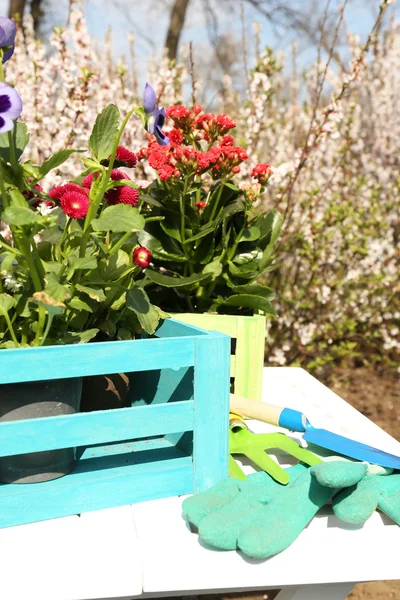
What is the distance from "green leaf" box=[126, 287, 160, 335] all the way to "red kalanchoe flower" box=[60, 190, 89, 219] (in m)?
0.14

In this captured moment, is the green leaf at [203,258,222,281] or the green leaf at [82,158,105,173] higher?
the green leaf at [82,158,105,173]

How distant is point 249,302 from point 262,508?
499mm

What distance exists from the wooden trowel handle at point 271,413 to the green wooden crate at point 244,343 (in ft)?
0.30

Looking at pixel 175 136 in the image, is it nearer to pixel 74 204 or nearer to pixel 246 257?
pixel 246 257

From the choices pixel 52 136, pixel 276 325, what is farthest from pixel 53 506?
pixel 276 325

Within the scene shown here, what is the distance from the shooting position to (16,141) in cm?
85

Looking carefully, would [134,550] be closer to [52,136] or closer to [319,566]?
[319,566]

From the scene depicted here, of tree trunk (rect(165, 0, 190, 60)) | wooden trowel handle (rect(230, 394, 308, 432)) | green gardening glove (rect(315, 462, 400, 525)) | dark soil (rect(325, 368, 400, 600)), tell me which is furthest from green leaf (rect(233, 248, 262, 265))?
tree trunk (rect(165, 0, 190, 60))

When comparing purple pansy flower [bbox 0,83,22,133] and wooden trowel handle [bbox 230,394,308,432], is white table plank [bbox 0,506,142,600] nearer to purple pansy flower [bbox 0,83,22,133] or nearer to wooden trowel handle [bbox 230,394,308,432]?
wooden trowel handle [bbox 230,394,308,432]

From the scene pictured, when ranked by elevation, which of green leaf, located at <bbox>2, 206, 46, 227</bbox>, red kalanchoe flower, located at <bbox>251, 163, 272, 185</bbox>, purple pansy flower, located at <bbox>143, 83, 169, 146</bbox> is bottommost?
red kalanchoe flower, located at <bbox>251, 163, 272, 185</bbox>

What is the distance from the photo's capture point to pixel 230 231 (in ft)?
4.03

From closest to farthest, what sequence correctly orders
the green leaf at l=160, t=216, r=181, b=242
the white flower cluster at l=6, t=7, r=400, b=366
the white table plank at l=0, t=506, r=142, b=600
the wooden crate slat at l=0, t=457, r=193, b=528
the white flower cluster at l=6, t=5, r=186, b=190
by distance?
the white table plank at l=0, t=506, r=142, b=600 → the wooden crate slat at l=0, t=457, r=193, b=528 → the green leaf at l=160, t=216, r=181, b=242 → the white flower cluster at l=6, t=5, r=186, b=190 → the white flower cluster at l=6, t=7, r=400, b=366

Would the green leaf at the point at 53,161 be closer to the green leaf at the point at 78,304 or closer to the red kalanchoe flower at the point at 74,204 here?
the red kalanchoe flower at the point at 74,204

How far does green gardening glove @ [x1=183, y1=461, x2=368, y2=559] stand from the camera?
718mm
